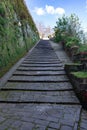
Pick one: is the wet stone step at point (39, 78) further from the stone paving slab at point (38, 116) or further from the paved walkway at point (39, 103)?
→ the stone paving slab at point (38, 116)

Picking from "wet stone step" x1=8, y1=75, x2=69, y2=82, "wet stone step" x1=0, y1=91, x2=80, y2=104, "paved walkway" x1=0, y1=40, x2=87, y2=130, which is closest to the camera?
"paved walkway" x1=0, y1=40, x2=87, y2=130

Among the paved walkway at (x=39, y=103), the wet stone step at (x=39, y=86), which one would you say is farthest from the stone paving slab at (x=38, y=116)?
the wet stone step at (x=39, y=86)

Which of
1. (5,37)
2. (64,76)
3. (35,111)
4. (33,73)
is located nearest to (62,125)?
(35,111)

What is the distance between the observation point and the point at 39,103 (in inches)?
205

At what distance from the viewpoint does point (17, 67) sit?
9031 mm

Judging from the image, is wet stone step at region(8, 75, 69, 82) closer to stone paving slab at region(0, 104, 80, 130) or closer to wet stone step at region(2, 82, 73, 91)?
wet stone step at region(2, 82, 73, 91)

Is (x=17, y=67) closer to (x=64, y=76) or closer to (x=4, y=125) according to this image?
(x=64, y=76)

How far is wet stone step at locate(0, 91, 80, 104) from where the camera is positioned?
17.5 ft

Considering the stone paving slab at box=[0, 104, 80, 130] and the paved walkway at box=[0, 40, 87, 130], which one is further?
the paved walkway at box=[0, 40, 87, 130]

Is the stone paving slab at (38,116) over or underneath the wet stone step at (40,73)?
underneath

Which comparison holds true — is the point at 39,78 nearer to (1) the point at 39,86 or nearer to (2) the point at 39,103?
(1) the point at 39,86

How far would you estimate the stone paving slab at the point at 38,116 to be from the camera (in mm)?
3925

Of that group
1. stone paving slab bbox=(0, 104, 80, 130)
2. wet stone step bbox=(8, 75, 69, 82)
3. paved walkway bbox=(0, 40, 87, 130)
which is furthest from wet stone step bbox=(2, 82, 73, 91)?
stone paving slab bbox=(0, 104, 80, 130)

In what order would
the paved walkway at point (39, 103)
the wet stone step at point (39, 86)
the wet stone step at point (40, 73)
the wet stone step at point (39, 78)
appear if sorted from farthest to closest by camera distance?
the wet stone step at point (40, 73) < the wet stone step at point (39, 78) < the wet stone step at point (39, 86) < the paved walkway at point (39, 103)
